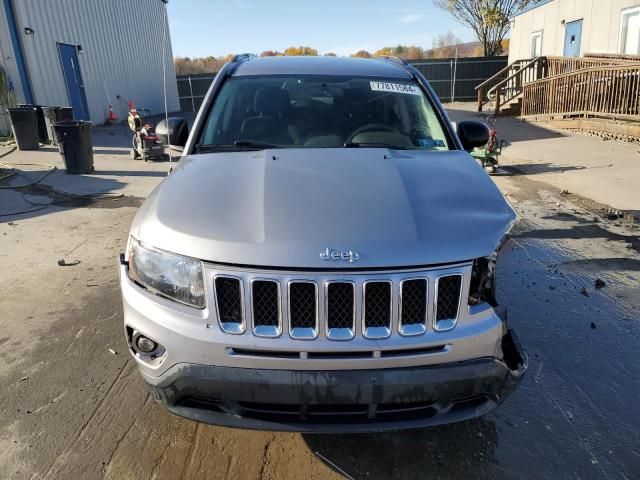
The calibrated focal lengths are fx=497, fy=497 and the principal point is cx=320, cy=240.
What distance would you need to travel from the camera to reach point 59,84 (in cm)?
1510

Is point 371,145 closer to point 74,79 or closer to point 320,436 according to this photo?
point 320,436

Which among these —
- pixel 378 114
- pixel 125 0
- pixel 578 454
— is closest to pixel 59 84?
pixel 125 0

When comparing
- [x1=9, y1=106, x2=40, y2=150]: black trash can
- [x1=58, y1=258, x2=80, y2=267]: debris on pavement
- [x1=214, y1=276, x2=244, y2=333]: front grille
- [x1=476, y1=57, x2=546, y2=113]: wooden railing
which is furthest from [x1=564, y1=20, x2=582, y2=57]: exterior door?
[x1=214, y1=276, x2=244, y2=333]: front grille

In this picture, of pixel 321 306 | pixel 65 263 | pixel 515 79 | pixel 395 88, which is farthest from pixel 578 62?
pixel 321 306

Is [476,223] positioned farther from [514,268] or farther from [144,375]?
[514,268]

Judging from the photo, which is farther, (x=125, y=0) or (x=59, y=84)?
(x=125, y=0)

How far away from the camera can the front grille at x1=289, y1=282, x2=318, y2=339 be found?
6.55 ft

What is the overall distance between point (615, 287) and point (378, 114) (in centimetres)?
267

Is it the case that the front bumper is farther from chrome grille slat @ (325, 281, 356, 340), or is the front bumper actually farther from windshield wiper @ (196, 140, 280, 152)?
windshield wiper @ (196, 140, 280, 152)

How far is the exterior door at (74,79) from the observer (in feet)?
50.9

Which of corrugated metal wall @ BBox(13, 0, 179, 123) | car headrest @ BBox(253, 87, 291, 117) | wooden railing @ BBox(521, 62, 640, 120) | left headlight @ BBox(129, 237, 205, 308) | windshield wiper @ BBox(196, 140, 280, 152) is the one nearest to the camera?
left headlight @ BBox(129, 237, 205, 308)

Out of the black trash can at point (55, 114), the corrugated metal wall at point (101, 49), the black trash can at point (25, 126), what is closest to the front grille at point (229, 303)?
the black trash can at point (55, 114)

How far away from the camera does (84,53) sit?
17047 mm

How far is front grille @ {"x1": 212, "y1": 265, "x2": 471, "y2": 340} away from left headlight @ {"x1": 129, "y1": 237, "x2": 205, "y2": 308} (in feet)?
0.37
